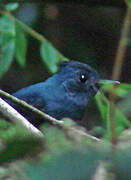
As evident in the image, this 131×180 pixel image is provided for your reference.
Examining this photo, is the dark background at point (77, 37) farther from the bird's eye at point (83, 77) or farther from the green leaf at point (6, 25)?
the green leaf at point (6, 25)

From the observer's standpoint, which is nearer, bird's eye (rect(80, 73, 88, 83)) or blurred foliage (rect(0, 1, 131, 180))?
blurred foliage (rect(0, 1, 131, 180))

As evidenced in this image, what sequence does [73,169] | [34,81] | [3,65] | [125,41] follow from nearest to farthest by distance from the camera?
[73,169] → [125,41] → [3,65] → [34,81]

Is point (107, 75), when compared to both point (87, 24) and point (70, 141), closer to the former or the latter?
point (87, 24)

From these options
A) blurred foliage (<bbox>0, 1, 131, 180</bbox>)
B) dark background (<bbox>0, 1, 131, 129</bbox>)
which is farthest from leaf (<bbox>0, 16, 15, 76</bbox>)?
blurred foliage (<bbox>0, 1, 131, 180</bbox>)

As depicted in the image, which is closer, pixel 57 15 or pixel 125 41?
pixel 125 41

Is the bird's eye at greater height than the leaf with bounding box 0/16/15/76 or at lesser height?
lesser

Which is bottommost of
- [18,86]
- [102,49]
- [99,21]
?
[18,86]

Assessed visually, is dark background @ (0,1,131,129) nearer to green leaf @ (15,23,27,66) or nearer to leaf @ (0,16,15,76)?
green leaf @ (15,23,27,66)

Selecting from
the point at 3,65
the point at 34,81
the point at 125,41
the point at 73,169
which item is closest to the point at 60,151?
the point at 73,169
